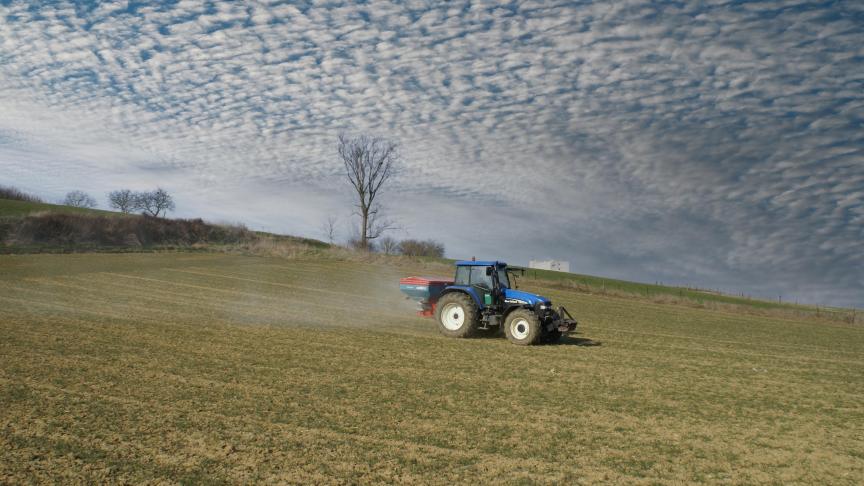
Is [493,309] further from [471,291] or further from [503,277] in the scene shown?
[503,277]

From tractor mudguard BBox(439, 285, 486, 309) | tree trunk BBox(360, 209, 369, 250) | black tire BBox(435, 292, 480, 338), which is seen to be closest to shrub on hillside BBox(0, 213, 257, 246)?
tree trunk BBox(360, 209, 369, 250)

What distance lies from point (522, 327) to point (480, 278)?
70.3 inches

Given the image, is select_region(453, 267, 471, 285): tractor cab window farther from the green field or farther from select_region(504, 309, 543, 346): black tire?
the green field

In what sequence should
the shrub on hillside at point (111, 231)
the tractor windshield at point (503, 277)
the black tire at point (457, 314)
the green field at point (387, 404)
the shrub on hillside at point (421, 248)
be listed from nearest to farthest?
the green field at point (387, 404) → the black tire at point (457, 314) → the tractor windshield at point (503, 277) → the shrub on hillside at point (111, 231) → the shrub on hillside at point (421, 248)

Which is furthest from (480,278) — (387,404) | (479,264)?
(387,404)

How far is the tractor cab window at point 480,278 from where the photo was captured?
15.4 m

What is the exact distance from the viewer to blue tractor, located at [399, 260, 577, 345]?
14.6 meters

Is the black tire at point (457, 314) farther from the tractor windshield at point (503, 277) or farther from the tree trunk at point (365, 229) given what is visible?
the tree trunk at point (365, 229)

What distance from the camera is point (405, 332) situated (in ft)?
54.1

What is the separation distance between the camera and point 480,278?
15523mm

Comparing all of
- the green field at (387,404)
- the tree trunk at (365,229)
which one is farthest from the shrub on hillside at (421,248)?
the green field at (387,404)

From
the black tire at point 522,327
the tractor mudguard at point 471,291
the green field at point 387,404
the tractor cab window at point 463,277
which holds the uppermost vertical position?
the tractor cab window at point 463,277

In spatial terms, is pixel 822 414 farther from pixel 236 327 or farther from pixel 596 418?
pixel 236 327

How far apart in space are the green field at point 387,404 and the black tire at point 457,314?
629 mm
